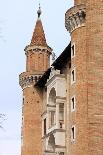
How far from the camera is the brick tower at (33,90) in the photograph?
160 feet

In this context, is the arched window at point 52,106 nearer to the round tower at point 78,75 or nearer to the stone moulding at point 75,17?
the round tower at point 78,75

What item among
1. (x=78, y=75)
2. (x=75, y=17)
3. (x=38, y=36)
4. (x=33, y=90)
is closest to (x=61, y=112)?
(x=78, y=75)

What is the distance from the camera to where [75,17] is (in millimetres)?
36875

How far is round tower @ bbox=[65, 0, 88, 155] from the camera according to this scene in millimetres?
34250

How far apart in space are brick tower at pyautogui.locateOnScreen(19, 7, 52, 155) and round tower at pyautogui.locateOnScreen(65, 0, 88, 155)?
10.9 metres

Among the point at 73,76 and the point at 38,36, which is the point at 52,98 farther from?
the point at 38,36

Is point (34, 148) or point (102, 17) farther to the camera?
point (34, 148)

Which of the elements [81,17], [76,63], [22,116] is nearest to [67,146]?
[76,63]

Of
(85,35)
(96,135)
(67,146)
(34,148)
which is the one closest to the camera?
(96,135)

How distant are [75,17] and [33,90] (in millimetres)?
14402

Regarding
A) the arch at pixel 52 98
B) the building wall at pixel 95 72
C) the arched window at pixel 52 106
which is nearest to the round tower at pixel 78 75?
the building wall at pixel 95 72

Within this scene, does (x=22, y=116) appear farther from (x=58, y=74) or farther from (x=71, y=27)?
(x=71, y=27)

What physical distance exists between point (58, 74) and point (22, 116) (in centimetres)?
1140

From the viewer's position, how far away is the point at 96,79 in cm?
3447
